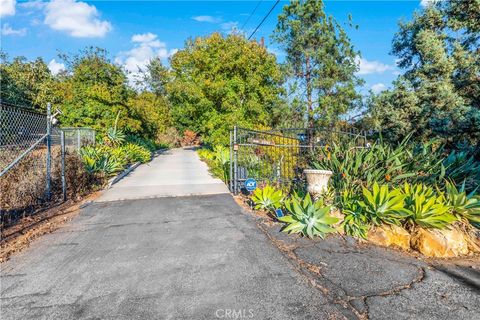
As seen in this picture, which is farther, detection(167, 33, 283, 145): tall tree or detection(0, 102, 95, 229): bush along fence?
detection(167, 33, 283, 145): tall tree

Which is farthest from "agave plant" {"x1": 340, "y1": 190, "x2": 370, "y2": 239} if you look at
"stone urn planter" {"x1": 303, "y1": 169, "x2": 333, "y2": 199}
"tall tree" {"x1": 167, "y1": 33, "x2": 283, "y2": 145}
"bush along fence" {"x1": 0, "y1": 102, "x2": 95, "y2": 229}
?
"tall tree" {"x1": 167, "y1": 33, "x2": 283, "y2": 145}

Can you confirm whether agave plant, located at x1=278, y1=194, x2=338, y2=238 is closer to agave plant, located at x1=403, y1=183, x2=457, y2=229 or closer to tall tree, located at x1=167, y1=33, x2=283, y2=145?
agave plant, located at x1=403, y1=183, x2=457, y2=229

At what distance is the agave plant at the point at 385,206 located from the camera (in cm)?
413

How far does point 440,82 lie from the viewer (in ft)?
44.3

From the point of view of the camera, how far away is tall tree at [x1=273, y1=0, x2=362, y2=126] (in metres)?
20.0

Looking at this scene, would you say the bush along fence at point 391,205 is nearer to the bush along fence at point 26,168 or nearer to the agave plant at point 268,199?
the agave plant at point 268,199

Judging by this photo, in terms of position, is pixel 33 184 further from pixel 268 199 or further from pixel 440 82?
pixel 440 82

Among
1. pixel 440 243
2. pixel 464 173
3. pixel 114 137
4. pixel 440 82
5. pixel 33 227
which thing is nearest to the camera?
pixel 440 243

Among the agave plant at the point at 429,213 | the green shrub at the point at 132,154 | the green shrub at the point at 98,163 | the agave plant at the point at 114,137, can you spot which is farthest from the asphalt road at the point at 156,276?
the agave plant at the point at 114,137

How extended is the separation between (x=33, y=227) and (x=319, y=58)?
798 inches

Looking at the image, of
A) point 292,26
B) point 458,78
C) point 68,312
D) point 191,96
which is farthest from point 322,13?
point 68,312

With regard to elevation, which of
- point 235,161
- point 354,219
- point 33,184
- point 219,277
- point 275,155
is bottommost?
point 219,277

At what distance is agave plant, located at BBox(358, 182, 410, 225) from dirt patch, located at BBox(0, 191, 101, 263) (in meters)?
5.43

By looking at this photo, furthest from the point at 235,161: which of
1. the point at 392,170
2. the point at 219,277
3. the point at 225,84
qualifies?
the point at 225,84
